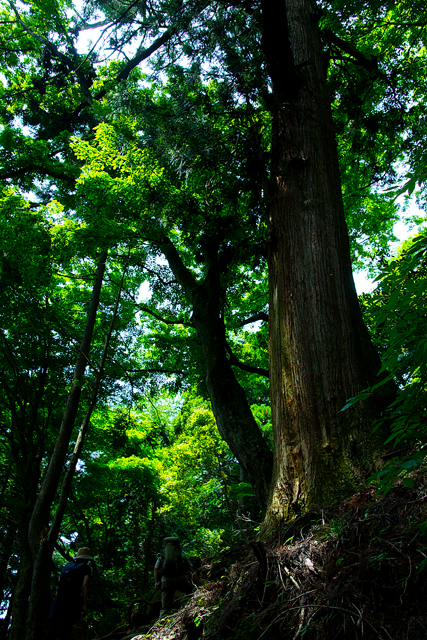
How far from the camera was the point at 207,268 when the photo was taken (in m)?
7.35

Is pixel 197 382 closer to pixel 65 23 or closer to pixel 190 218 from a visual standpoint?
pixel 190 218

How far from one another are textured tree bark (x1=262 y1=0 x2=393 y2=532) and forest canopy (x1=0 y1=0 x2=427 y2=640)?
0.02 metres

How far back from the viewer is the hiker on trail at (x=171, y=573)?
5.52 metres

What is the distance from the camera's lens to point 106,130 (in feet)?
25.7

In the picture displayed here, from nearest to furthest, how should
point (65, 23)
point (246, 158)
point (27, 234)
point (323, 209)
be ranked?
point (323, 209)
point (246, 158)
point (27, 234)
point (65, 23)

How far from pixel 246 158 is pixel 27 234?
411 centimetres

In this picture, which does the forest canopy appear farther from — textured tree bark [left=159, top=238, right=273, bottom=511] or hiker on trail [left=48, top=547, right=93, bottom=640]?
hiker on trail [left=48, top=547, right=93, bottom=640]

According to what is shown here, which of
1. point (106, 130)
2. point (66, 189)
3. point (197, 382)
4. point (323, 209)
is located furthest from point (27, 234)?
point (323, 209)

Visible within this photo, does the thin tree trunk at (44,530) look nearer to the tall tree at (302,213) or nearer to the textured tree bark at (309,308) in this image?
the tall tree at (302,213)

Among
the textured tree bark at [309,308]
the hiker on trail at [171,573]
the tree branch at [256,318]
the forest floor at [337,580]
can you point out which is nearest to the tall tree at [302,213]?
the textured tree bark at [309,308]

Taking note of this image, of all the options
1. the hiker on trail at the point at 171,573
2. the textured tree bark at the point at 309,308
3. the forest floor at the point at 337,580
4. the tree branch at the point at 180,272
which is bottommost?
the forest floor at the point at 337,580

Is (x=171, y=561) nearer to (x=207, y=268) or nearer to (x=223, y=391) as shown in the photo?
(x=223, y=391)

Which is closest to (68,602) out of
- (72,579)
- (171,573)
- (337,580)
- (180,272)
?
(72,579)

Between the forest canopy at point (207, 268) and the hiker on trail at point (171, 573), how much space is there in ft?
3.39
